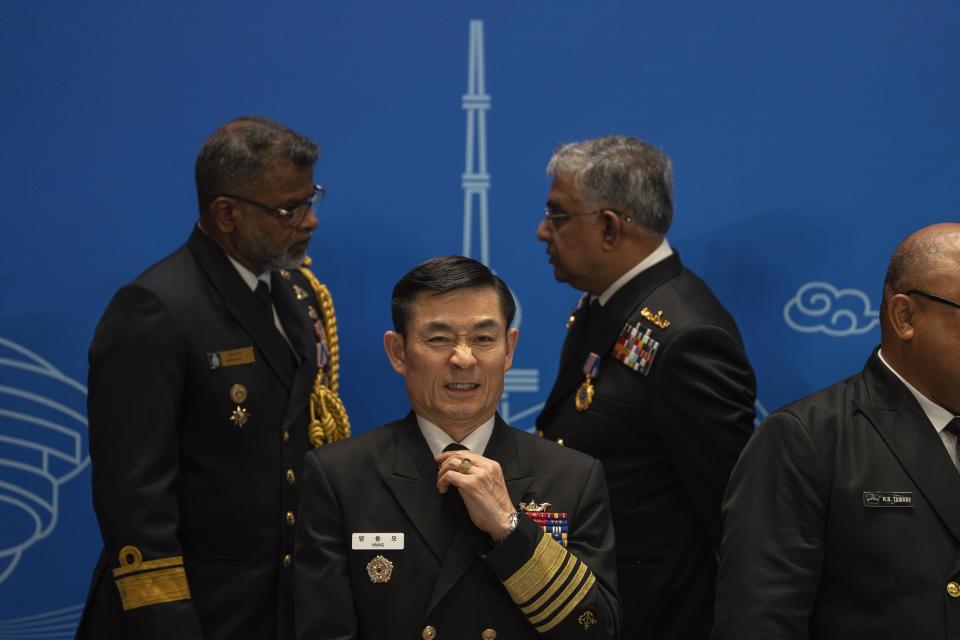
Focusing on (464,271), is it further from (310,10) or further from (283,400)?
(310,10)

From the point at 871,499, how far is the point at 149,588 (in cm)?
162

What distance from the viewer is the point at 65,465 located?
160 inches

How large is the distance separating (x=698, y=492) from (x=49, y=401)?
209 cm

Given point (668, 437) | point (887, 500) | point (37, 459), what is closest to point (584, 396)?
point (668, 437)

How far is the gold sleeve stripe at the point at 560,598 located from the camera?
7.71 feet

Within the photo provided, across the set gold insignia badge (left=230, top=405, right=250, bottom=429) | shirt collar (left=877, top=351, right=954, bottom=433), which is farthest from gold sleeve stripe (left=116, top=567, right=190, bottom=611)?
shirt collar (left=877, top=351, right=954, bottom=433)

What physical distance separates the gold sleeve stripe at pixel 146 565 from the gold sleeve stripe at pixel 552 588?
39.9 inches

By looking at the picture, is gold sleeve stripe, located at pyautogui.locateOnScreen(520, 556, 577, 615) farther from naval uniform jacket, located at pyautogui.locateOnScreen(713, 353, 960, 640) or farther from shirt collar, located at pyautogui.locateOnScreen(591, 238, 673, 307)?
shirt collar, located at pyautogui.locateOnScreen(591, 238, 673, 307)

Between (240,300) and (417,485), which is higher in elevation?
(240,300)

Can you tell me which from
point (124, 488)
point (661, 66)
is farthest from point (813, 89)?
point (124, 488)

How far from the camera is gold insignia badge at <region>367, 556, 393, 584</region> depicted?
2420 millimetres

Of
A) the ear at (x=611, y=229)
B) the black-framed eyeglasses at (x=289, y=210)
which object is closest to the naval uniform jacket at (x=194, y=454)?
the black-framed eyeglasses at (x=289, y=210)

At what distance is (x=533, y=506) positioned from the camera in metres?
2.49

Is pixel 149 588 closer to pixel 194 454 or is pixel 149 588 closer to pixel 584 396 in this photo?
pixel 194 454
